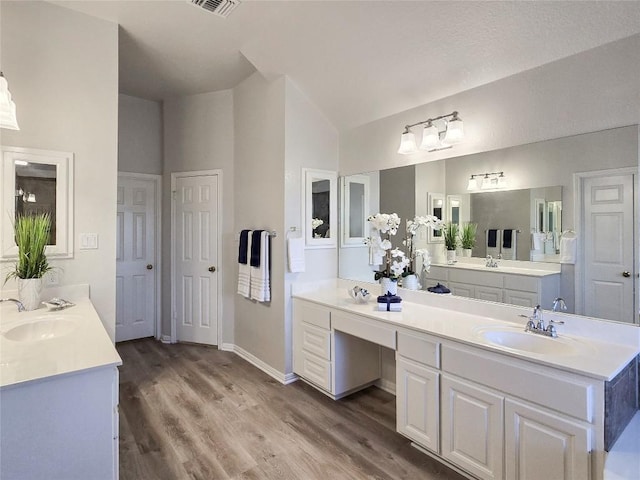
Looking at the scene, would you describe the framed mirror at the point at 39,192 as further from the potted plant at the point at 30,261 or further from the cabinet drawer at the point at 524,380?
the cabinet drawer at the point at 524,380

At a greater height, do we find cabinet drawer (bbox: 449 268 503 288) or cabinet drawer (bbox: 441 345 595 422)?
cabinet drawer (bbox: 449 268 503 288)

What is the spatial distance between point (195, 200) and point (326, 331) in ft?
7.56

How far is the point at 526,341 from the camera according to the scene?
1887 millimetres

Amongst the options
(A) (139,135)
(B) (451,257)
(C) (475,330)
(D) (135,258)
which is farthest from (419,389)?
(A) (139,135)

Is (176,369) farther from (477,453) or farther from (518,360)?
(518,360)

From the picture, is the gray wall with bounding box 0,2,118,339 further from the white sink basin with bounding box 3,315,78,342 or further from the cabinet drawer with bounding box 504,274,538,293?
the cabinet drawer with bounding box 504,274,538,293

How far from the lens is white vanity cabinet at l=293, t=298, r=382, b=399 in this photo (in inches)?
105

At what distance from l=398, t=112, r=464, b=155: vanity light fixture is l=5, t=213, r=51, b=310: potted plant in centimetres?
243

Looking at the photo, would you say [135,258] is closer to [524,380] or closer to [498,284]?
[498,284]

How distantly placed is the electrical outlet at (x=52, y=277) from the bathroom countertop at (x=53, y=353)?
1.56 feet

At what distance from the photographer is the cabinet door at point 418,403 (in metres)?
1.94

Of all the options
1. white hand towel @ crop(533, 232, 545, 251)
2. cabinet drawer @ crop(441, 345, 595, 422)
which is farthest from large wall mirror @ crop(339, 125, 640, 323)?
cabinet drawer @ crop(441, 345, 595, 422)

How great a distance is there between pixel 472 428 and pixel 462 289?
3.01 ft

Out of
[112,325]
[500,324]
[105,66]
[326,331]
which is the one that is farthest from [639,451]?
[105,66]
